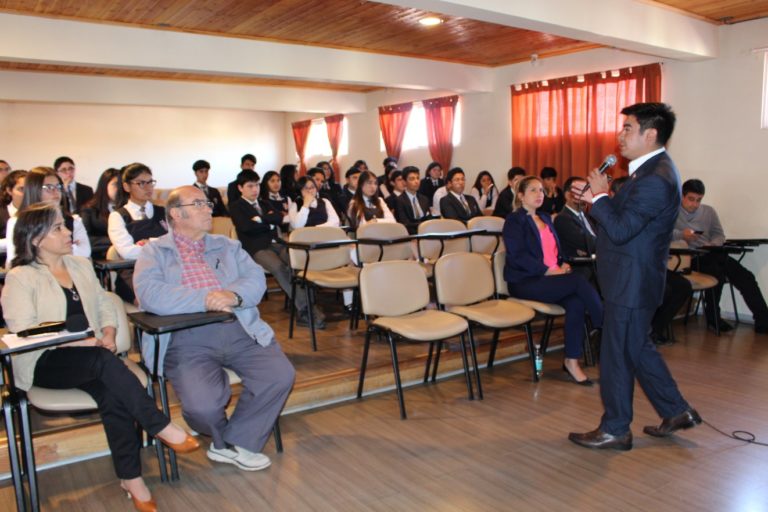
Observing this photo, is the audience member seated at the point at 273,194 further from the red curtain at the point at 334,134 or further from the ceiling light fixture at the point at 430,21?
the red curtain at the point at 334,134

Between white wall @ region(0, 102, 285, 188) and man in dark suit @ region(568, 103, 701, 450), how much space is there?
34.9 ft

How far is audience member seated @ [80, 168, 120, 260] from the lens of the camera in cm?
456

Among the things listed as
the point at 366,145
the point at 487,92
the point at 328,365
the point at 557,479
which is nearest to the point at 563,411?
the point at 557,479

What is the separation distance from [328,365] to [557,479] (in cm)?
171

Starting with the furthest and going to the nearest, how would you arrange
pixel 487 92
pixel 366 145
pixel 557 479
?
pixel 366 145
pixel 487 92
pixel 557 479

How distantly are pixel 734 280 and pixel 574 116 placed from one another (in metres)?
2.79

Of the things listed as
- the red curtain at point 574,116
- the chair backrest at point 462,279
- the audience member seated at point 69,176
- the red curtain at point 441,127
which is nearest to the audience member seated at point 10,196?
the audience member seated at point 69,176

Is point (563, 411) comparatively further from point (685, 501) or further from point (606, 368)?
point (685, 501)

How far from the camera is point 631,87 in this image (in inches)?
274

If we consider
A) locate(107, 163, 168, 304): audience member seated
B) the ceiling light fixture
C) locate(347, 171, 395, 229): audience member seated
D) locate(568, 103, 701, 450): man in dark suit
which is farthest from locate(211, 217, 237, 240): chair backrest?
locate(568, 103, 701, 450): man in dark suit

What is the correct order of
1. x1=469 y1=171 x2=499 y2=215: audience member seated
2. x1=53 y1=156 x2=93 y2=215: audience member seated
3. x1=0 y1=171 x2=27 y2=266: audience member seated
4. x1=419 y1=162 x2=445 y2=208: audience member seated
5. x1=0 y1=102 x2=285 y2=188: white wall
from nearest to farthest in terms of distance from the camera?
x1=0 y1=171 x2=27 y2=266: audience member seated
x1=53 y1=156 x2=93 y2=215: audience member seated
x1=469 y1=171 x2=499 y2=215: audience member seated
x1=419 y1=162 x2=445 y2=208: audience member seated
x1=0 y1=102 x2=285 y2=188: white wall

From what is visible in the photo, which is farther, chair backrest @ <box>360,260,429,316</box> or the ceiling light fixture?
the ceiling light fixture

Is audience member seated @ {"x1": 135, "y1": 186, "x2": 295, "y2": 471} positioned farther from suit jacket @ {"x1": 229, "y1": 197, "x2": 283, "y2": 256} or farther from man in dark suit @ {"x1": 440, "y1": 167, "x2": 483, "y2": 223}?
man in dark suit @ {"x1": 440, "y1": 167, "x2": 483, "y2": 223}

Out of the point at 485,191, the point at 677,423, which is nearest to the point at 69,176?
the point at 485,191
